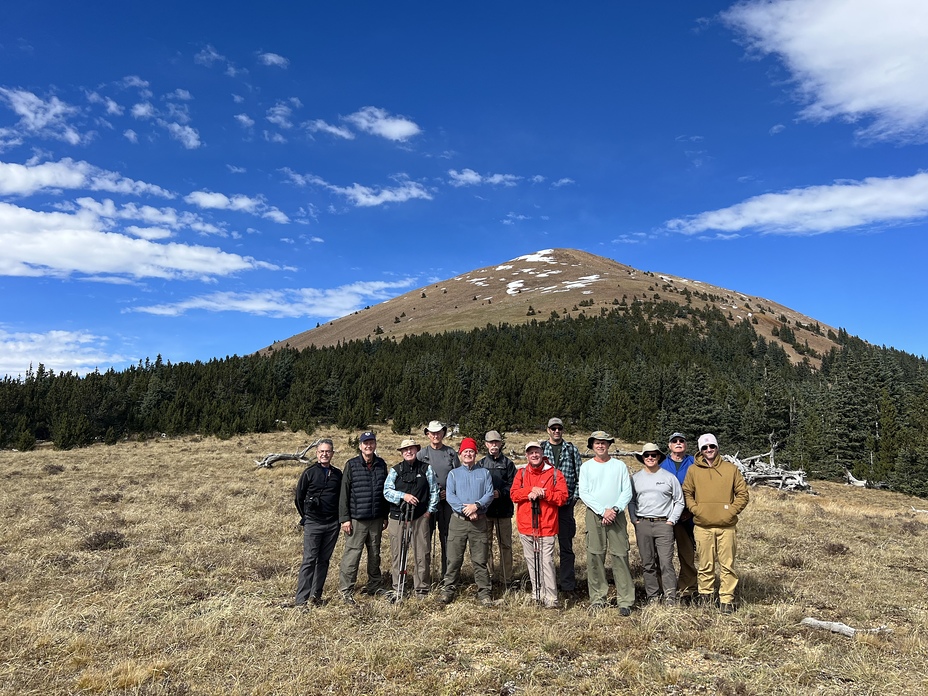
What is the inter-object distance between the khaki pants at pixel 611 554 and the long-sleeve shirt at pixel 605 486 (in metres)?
0.20

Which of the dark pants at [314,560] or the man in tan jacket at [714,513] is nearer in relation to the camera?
the man in tan jacket at [714,513]

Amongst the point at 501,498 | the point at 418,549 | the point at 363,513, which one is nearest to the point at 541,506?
the point at 501,498

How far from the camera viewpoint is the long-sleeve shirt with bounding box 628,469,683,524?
700 centimetres

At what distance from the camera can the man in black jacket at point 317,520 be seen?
736 cm

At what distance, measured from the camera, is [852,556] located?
34.6ft

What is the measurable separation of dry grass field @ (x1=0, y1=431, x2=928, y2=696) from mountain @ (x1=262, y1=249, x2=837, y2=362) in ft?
286

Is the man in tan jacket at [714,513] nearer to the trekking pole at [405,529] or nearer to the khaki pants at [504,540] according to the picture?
the khaki pants at [504,540]

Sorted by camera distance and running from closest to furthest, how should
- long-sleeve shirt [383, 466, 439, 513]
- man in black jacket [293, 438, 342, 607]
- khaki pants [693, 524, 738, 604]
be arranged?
khaki pants [693, 524, 738, 604]
man in black jacket [293, 438, 342, 607]
long-sleeve shirt [383, 466, 439, 513]

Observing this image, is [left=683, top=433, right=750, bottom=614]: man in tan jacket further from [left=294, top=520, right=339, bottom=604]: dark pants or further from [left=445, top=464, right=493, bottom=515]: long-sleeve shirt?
[left=294, top=520, right=339, bottom=604]: dark pants

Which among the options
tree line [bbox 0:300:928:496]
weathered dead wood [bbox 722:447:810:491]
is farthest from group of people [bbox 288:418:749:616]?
tree line [bbox 0:300:928:496]

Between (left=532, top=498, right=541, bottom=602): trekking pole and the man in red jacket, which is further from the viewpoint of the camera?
(left=532, top=498, right=541, bottom=602): trekking pole

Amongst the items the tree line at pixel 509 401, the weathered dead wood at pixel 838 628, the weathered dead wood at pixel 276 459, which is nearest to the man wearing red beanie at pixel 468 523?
the weathered dead wood at pixel 838 628

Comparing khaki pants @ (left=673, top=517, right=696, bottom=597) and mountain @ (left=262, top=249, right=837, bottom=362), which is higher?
mountain @ (left=262, top=249, right=837, bottom=362)

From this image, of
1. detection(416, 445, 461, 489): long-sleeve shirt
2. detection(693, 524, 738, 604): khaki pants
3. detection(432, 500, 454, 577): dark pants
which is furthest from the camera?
detection(416, 445, 461, 489): long-sleeve shirt
